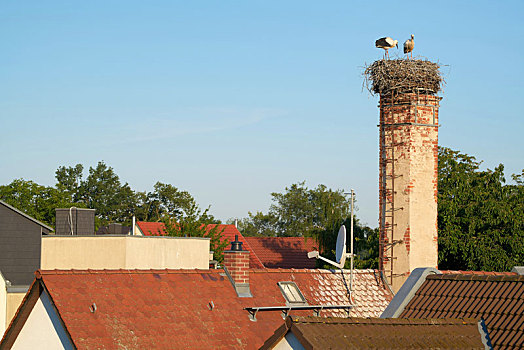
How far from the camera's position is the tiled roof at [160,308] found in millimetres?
18953

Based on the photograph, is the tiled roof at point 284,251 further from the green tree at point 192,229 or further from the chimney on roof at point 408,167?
the chimney on roof at point 408,167

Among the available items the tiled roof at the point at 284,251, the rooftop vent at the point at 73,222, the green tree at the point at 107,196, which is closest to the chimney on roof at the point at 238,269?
the rooftop vent at the point at 73,222

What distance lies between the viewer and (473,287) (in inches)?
575

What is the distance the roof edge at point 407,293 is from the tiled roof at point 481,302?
0.08 meters

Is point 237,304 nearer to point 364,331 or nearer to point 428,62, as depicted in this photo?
point 364,331

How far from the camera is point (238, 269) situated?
22891 mm

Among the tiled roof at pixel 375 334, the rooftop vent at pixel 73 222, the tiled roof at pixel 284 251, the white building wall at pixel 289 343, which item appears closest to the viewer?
the tiled roof at pixel 375 334

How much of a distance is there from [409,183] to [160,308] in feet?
41.7

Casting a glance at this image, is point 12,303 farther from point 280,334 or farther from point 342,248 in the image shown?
point 280,334

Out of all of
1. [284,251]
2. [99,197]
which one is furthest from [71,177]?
[284,251]

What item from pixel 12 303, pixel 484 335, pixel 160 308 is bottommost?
pixel 12 303

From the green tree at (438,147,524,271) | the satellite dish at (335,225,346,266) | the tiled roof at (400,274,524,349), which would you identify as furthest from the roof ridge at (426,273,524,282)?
the green tree at (438,147,524,271)

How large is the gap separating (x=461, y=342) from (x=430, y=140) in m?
19.2

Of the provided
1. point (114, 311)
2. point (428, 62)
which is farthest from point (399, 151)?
point (114, 311)
